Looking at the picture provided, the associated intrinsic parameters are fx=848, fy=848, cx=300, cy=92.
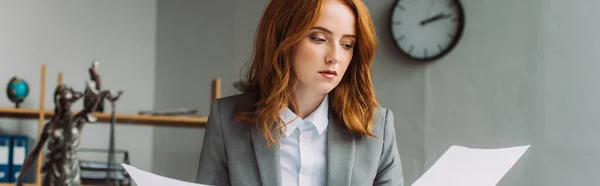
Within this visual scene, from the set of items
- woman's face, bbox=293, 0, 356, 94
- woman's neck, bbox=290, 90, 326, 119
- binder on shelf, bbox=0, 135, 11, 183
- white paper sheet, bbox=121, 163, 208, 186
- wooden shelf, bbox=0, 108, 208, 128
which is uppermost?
woman's face, bbox=293, 0, 356, 94

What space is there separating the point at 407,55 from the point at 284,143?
3.10 m

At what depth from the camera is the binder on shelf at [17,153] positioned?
13.6 feet

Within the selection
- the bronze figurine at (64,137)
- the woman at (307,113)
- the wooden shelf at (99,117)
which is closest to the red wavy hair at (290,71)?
the woman at (307,113)

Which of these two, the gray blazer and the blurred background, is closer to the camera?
the gray blazer

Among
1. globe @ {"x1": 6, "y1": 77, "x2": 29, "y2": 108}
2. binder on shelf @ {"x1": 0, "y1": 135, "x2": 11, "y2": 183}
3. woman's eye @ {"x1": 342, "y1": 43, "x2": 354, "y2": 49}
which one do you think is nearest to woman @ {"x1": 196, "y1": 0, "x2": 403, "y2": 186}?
woman's eye @ {"x1": 342, "y1": 43, "x2": 354, "y2": 49}

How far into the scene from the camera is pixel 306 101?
116 centimetres

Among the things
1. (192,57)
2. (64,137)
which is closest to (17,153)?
(192,57)

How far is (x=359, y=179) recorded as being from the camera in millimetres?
1116

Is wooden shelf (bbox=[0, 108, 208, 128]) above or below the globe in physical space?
below

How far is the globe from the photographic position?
14.1 ft

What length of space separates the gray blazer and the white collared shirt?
0.6 inches

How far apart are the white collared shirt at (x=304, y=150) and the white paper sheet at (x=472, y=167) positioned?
140mm

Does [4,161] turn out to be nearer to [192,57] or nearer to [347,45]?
[192,57]

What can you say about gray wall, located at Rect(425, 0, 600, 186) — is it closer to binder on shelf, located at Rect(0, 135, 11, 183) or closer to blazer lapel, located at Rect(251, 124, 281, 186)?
binder on shelf, located at Rect(0, 135, 11, 183)
